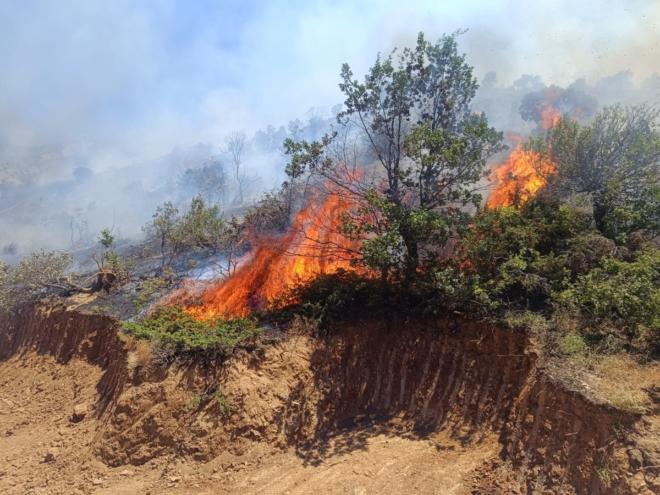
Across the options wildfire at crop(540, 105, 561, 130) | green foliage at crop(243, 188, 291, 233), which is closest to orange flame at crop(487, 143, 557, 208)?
green foliage at crop(243, 188, 291, 233)

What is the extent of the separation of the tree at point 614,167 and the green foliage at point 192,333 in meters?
10.7

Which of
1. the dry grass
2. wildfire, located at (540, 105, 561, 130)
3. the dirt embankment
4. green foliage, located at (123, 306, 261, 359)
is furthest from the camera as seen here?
wildfire, located at (540, 105, 561, 130)

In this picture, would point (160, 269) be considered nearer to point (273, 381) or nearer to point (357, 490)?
point (273, 381)

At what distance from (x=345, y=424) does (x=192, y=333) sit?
484 cm

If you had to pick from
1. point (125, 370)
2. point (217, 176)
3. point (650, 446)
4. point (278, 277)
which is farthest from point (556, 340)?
point (217, 176)

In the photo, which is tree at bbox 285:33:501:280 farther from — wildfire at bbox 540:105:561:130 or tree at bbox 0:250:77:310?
wildfire at bbox 540:105:561:130

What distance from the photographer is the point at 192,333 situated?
1203 centimetres

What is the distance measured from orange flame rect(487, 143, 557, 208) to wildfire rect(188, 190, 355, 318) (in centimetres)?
587

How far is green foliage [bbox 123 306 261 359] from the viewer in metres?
11.2

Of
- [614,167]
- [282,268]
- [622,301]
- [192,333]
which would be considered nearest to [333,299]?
[282,268]

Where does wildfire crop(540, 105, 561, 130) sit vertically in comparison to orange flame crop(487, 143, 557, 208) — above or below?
above

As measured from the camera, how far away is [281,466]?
10008 millimetres

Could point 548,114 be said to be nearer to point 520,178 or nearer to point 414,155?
point 520,178

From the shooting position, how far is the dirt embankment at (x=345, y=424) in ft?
27.4
